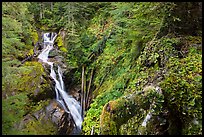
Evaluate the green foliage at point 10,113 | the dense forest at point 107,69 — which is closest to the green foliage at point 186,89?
the dense forest at point 107,69

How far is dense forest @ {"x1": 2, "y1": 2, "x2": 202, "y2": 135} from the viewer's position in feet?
12.9

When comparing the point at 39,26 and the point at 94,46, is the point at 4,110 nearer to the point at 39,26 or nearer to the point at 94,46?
the point at 94,46

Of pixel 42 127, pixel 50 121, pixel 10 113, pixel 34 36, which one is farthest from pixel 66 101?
pixel 34 36

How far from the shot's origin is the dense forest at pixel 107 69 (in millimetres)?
3936

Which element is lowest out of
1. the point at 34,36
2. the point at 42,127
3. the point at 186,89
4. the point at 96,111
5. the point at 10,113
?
the point at 42,127

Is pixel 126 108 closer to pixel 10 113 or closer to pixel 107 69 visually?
pixel 10 113

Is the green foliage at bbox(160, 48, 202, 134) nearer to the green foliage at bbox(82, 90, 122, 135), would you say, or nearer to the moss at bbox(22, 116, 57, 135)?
the green foliage at bbox(82, 90, 122, 135)

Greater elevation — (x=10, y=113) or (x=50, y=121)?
(x=10, y=113)

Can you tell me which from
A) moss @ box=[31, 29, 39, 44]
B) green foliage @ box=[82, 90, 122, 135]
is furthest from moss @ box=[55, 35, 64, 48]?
green foliage @ box=[82, 90, 122, 135]

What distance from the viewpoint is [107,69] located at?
35.1ft

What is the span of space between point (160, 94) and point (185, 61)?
121 centimetres

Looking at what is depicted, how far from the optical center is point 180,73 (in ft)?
14.2

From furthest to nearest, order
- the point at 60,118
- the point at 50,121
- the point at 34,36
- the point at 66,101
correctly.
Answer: the point at 34,36
the point at 66,101
the point at 60,118
the point at 50,121

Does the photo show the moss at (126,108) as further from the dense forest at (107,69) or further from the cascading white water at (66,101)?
the cascading white water at (66,101)
